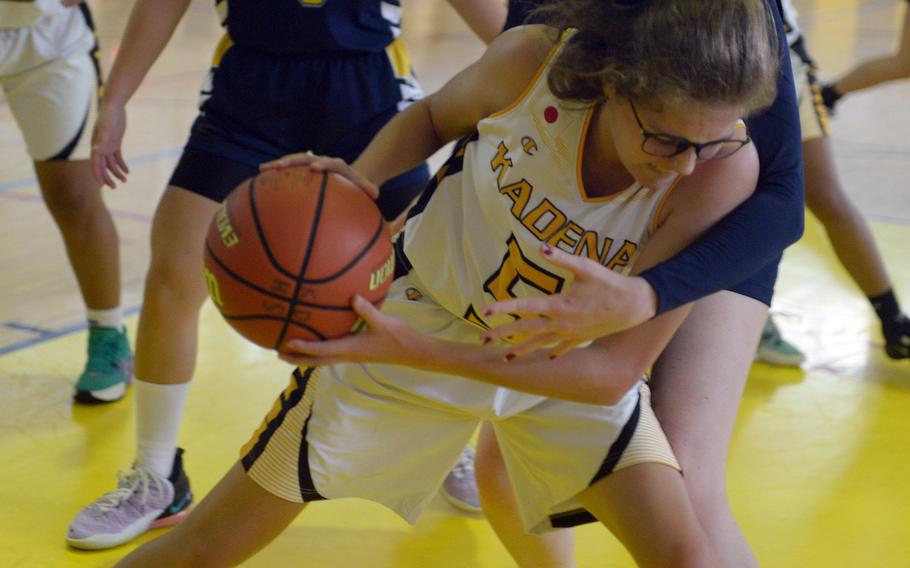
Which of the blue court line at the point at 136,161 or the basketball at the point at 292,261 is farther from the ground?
the basketball at the point at 292,261

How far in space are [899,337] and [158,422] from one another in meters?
2.71

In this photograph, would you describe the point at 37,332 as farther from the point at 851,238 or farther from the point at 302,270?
the point at 851,238

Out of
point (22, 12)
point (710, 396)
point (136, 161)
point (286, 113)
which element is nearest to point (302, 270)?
point (710, 396)

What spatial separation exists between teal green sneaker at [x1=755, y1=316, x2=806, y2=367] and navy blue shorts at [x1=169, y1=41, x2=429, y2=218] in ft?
6.22

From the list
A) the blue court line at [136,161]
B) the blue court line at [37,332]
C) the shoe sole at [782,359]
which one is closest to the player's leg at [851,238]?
the shoe sole at [782,359]

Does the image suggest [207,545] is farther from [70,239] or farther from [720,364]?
[70,239]

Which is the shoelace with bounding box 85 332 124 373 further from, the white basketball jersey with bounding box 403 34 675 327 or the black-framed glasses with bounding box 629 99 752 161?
the black-framed glasses with bounding box 629 99 752 161

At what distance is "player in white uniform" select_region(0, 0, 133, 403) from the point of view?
353cm

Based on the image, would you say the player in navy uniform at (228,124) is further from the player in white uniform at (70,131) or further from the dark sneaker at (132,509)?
the player in white uniform at (70,131)

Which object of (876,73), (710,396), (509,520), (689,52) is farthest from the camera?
(876,73)

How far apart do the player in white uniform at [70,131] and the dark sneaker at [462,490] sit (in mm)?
1252

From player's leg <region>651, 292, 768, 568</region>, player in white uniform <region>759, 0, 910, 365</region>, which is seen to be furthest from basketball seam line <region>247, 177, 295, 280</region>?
player in white uniform <region>759, 0, 910, 365</region>

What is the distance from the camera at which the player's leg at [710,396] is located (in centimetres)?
209

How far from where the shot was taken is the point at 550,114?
2025 mm
